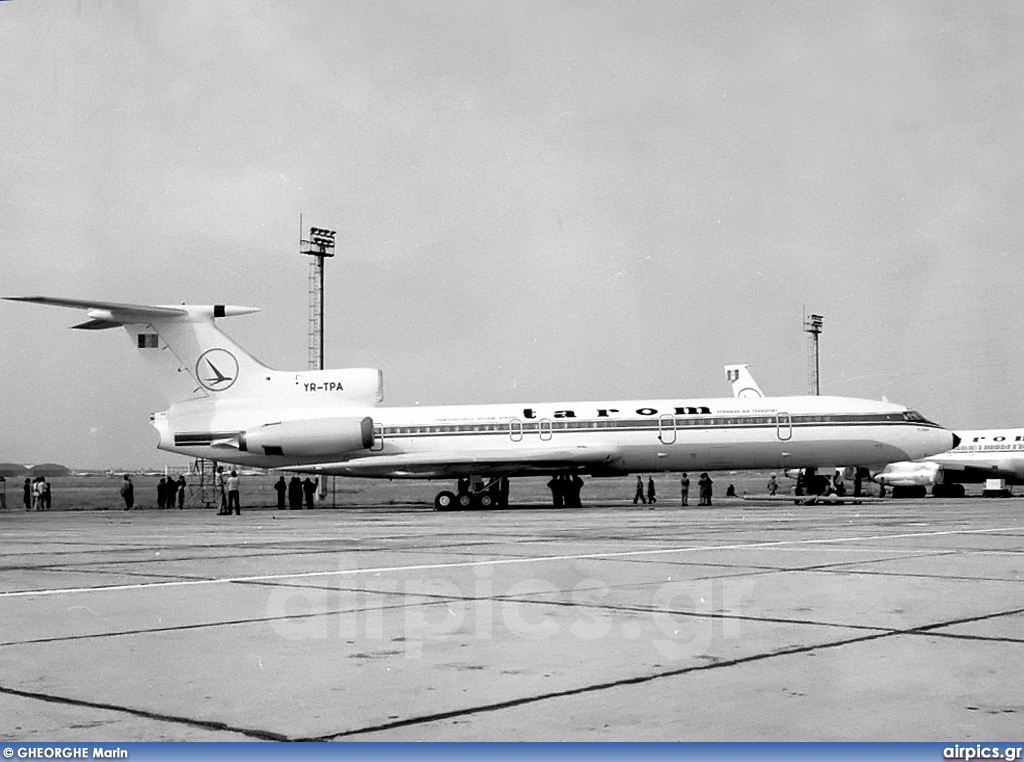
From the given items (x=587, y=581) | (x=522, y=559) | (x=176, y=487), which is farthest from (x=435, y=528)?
(x=176, y=487)

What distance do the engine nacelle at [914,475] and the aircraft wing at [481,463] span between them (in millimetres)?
17316

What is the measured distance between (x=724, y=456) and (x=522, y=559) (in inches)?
954

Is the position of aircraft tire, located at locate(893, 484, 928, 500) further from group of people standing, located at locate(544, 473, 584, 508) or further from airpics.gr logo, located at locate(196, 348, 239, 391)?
airpics.gr logo, located at locate(196, 348, 239, 391)

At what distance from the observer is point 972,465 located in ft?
154

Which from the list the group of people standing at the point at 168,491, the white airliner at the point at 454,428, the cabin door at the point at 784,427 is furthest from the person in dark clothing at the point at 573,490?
the group of people standing at the point at 168,491

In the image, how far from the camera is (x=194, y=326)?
3481 centimetres

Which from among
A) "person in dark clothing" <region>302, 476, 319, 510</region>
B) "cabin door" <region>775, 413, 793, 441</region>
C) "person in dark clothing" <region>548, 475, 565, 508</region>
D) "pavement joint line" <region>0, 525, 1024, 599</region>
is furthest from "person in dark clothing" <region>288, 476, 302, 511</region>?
"pavement joint line" <region>0, 525, 1024, 599</region>

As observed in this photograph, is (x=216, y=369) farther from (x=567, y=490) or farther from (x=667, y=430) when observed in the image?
(x=667, y=430)

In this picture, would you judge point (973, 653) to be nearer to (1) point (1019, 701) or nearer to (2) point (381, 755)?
(1) point (1019, 701)

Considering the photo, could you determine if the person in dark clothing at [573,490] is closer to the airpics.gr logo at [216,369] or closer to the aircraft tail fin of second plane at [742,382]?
the airpics.gr logo at [216,369]

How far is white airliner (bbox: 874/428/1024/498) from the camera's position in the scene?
46.2m

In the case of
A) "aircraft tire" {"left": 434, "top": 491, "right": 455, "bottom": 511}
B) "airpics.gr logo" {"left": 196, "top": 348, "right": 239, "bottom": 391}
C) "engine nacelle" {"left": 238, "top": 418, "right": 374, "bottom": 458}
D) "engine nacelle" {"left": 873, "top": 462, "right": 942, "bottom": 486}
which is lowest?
"aircraft tire" {"left": 434, "top": 491, "right": 455, "bottom": 511}

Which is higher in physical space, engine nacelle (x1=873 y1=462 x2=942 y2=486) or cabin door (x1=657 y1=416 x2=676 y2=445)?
cabin door (x1=657 y1=416 x2=676 y2=445)

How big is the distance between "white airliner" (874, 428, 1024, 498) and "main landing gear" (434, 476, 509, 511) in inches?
738
